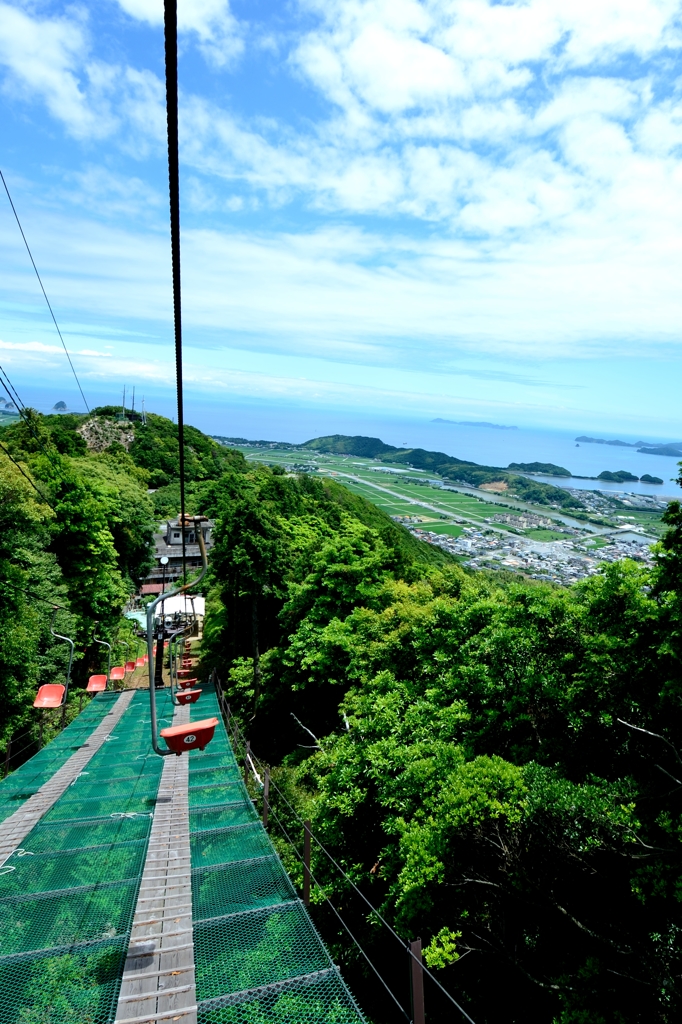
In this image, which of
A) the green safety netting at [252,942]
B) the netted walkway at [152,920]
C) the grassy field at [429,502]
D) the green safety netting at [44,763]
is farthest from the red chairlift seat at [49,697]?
the grassy field at [429,502]

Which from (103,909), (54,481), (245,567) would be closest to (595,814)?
(103,909)

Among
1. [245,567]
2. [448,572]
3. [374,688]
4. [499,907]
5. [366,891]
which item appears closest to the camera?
[499,907]

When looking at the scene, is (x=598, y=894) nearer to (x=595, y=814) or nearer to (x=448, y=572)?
(x=595, y=814)

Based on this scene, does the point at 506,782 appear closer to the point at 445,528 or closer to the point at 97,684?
the point at 97,684

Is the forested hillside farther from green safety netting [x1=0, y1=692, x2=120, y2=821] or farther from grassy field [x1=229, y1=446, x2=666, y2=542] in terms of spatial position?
grassy field [x1=229, y1=446, x2=666, y2=542]

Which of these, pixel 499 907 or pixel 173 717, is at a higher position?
pixel 499 907

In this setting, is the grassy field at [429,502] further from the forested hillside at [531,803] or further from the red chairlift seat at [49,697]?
the red chairlift seat at [49,697]
